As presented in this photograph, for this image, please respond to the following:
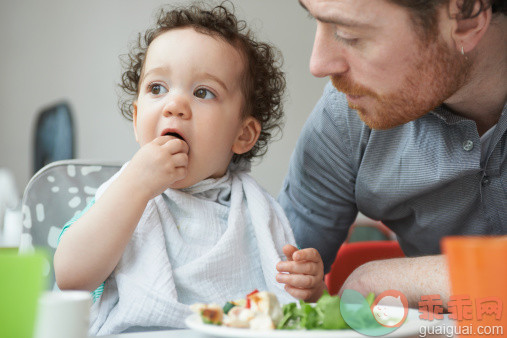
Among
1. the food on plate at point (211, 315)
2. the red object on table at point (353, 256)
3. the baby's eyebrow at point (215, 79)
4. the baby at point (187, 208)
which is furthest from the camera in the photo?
the red object on table at point (353, 256)

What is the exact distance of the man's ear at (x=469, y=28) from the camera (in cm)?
116

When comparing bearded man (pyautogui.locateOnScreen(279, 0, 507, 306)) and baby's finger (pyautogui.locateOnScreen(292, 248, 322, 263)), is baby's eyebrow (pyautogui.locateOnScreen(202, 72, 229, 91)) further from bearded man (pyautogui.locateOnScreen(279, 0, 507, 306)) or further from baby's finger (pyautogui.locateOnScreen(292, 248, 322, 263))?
baby's finger (pyautogui.locateOnScreen(292, 248, 322, 263))

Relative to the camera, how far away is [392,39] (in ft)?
3.77

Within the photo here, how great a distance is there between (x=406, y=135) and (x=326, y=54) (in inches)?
15.2

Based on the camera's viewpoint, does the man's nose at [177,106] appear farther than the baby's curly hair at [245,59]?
No

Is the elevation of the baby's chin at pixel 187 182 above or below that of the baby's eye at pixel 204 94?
below

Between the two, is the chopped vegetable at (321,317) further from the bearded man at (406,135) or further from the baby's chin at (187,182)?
the baby's chin at (187,182)

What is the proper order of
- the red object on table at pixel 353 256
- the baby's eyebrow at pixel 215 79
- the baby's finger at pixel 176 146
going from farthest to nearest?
the red object on table at pixel 353 256 → the baby's eyebrow at pixel 215 79 → the baby's finger at pixel 176 146

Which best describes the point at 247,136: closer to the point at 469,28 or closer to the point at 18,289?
the point at 469,28

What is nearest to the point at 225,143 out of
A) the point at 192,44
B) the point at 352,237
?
the point at 192,44

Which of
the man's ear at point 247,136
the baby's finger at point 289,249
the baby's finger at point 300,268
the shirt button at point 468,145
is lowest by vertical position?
the baby's finger at point 300,268

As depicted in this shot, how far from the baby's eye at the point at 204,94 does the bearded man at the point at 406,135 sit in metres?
0.23

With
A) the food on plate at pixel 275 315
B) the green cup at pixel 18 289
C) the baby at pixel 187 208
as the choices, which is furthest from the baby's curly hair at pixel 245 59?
the green cup at pixel 18 289

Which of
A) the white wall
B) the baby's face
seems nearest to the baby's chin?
the baby's face
